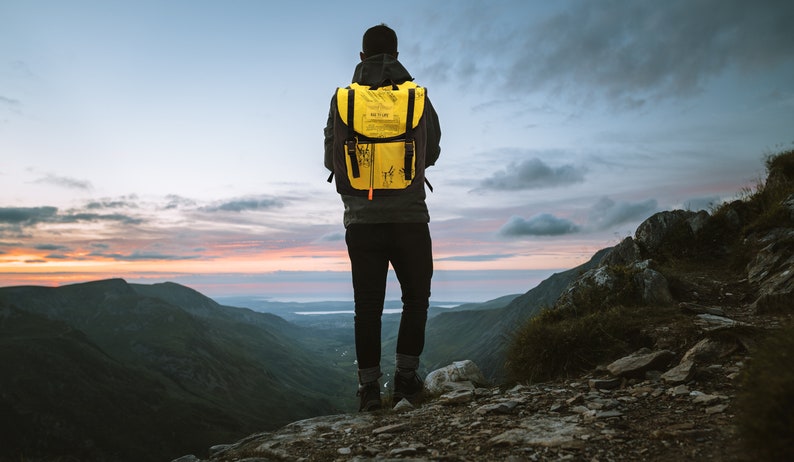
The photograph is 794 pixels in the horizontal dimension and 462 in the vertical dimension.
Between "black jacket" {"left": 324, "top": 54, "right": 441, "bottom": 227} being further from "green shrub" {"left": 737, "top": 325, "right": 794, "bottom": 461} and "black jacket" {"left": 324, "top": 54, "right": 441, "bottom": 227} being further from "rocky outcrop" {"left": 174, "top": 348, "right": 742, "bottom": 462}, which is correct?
"green shrub" {"left": 737, "top": 325, "right": 794, "bottom": 461}

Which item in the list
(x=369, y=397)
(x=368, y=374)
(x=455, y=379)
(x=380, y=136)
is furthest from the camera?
(x=455, y=379)

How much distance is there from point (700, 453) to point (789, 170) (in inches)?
524

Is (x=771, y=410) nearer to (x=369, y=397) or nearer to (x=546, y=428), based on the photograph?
(x=546, y=428)

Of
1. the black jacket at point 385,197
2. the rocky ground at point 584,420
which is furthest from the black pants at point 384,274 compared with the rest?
the rocky ground at point 584,420

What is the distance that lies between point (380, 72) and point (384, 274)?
8.96 ft

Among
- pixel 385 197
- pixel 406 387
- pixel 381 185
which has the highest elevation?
pixel 381 185

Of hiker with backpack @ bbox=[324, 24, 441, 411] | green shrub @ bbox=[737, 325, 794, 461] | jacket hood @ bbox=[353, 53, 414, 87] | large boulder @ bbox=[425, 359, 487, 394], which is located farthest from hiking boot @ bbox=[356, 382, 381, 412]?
green shrub @ bbox=[737, 325, 794, 461]

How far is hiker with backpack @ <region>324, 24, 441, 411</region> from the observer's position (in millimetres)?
5695

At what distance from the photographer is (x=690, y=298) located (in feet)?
29.7

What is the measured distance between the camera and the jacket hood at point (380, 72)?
6.04 metres

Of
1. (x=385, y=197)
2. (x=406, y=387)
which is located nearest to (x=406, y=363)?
(x=406, y=387)

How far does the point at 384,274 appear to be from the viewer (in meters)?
6.05

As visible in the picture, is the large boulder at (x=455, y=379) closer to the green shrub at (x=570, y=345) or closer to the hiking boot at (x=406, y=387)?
the hiking boot at (x=406, y=387)

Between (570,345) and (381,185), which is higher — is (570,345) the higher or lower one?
the lower one
